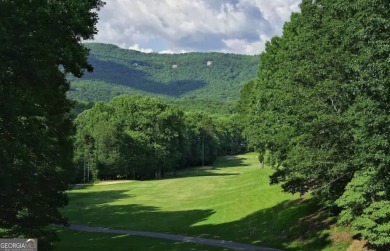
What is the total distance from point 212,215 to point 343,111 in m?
25.4

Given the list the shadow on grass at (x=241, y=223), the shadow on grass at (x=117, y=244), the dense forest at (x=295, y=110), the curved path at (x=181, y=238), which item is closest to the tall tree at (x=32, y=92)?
the dense forest at (x=295, y=110)

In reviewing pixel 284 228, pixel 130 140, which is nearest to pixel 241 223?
pixel 284 228

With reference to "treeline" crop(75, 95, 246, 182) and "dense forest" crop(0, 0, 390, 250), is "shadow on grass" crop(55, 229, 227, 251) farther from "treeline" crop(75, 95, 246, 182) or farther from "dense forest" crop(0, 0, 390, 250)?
"treeline" crop(75, 95, 246, 182)

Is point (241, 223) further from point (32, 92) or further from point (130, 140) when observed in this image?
point (130, 140)

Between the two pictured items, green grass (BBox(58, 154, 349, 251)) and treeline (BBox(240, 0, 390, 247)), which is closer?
treeline (BBox(240, 0, 390, 247))

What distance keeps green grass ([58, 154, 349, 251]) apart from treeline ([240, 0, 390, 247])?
12.3 feet

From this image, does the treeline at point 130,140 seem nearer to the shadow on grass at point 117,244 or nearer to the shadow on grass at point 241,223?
the shadow on grass at point 241,223

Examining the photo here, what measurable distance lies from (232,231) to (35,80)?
27.1m

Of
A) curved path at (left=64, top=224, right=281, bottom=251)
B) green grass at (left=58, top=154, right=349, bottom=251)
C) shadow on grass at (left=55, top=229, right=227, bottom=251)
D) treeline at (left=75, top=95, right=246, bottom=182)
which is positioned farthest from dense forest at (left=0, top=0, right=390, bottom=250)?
treeline at (left=75, top=95, right=246, bottom=182)

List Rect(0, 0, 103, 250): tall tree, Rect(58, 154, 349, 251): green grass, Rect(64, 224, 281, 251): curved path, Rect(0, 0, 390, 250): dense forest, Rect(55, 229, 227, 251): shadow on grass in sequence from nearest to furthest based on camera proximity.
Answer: Rect(0, 0, 103, 250): tall tree
Rect(0, 0, 390, 250): dense forest
Rect(64, 224, 281, 251): curved path
Rect(58, 154, 349, 251): green grass
Rect(55, 229, 227, 251): shadow on grass

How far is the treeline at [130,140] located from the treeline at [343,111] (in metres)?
71.2

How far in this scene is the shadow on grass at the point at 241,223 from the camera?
33.0 m

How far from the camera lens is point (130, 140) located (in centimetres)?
10356

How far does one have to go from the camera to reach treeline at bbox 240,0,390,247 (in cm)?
1839
